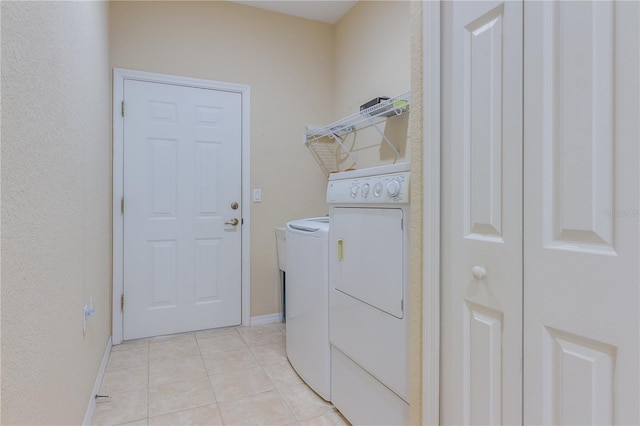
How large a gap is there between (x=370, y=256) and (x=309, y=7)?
99.8 inches

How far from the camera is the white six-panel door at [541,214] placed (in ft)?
2.39

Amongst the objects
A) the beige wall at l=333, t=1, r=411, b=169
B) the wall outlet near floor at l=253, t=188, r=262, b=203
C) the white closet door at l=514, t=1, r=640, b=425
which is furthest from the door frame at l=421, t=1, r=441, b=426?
the wall outlet near floor at l=253, t=188, r=262, b=203

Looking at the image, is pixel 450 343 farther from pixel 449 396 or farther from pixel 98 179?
pixel 98 179

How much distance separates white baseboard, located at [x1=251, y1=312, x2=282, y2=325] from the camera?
3.05 m

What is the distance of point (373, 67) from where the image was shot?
2.80m

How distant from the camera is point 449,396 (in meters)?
1.12

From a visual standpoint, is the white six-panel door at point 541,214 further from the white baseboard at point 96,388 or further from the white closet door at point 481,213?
the white baseboard at point 96,388

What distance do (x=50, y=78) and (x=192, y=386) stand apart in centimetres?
167

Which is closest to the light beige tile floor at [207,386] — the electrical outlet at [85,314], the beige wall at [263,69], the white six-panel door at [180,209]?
the white six-panel door at [180,209]

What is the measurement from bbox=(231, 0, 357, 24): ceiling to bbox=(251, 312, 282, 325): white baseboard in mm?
2654

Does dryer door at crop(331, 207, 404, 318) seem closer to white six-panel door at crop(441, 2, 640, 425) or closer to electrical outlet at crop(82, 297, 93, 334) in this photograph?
white six-panel door at crop(441, 2, 640, 425)

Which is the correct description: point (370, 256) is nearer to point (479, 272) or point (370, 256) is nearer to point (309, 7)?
point (479, 272)

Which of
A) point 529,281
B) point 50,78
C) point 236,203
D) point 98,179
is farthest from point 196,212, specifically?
point 529,281

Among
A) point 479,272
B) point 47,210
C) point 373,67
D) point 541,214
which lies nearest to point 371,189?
point 479,272
